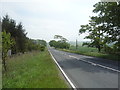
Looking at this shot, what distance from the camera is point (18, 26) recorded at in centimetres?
3238

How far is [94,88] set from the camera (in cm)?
737

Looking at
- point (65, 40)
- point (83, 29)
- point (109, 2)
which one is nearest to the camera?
point (109, 2)

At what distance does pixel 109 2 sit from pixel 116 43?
6.11 metres

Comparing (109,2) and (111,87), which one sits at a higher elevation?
(109,2)

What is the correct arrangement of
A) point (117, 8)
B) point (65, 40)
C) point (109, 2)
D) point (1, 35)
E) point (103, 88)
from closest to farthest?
point (103, 88)
point (1, 35)
point (117, 8)
point (109, 2)
point (65, 40)

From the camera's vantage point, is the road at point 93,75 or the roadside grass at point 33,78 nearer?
the roadside grass at point 33,78

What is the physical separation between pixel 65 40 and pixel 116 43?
344 ft

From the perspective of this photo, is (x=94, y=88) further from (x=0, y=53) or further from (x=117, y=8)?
(x=117, y=8)

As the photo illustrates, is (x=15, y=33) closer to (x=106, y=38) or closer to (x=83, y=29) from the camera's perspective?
(x=106, y=38)

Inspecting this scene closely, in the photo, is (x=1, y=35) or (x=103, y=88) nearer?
(x=103, y=88)

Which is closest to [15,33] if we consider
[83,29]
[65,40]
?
[83,29]

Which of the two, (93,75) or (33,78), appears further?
(93,75)

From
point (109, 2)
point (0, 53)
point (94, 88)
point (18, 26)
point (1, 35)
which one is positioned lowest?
point (94, 88)

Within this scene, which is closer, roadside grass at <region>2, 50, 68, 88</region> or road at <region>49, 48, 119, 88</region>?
roadside grass at <region>2, 50, 68, 88</region>
